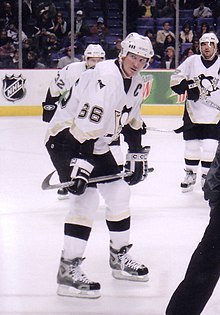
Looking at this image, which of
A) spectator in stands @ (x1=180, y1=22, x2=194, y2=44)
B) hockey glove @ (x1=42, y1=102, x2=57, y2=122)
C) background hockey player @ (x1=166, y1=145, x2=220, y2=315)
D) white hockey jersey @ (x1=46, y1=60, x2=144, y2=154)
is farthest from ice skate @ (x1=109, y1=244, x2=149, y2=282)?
spectator in stands @ (x1=180, y1=22, x2=194, y2=44)

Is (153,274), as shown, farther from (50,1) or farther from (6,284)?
(50,1)

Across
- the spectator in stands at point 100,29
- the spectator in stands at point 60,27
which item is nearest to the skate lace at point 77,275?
the spectator in stands at point 60,27

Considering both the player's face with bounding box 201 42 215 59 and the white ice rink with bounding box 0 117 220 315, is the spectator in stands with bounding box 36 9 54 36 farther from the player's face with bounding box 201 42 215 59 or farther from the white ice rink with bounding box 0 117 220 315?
the player's face with bounding box 201 42 215 59

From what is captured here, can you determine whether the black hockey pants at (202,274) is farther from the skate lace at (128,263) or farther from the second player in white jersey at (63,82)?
the second player in white jersey at (63,82)

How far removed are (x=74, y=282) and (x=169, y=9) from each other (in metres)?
8.12

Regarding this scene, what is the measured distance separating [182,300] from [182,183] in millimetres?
2958

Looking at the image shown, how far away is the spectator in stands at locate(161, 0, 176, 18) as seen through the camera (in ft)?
34.7

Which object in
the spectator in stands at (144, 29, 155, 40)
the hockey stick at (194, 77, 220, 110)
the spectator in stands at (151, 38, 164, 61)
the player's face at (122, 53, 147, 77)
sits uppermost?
Result: the player's face at (122, 53, 147, 77)

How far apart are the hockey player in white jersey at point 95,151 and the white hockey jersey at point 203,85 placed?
6.31 ft

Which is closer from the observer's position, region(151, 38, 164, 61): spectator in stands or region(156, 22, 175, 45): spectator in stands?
region(151, 38, 164, 61): spectator in stands

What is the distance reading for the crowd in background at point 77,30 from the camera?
33.1 ft

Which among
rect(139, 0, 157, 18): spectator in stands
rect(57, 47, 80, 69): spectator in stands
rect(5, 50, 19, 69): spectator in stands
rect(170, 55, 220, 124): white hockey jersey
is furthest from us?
rect(139, 0, 157, 18): spectator in stands

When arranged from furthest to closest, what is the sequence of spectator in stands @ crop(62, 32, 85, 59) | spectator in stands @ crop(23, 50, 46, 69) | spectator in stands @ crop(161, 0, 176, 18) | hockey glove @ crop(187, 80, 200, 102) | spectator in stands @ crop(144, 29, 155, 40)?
1. spectator in stands @ crop(144, 29, 155, 40)
2. spectator in stands @ crop(161, 0, 176, 18)
3. spectator in stands @ crop(62, 32, 85, 59)
4. spectator in stands @ crop(23, 50, 46, 69)
5. hockey glove @ crop(187, 80, 200, 102)

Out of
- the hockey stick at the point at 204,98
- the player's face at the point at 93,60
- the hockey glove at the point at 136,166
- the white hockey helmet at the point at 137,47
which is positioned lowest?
the hockey stick at the point at 204,98
